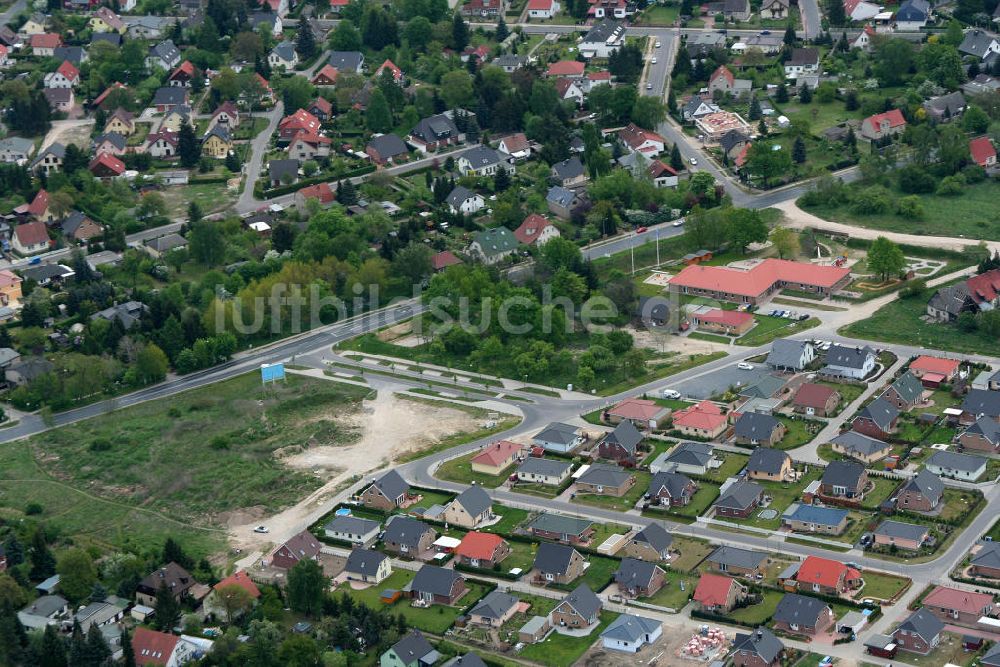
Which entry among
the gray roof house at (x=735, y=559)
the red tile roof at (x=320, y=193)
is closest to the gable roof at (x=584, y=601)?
the gray roof house at (x=735, y=559)

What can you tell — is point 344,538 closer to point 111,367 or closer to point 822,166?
point 111,367

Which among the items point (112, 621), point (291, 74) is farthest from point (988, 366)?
point (291, 74)

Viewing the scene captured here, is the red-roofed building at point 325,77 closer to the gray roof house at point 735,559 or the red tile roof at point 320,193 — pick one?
the red tile roof at point 320,193

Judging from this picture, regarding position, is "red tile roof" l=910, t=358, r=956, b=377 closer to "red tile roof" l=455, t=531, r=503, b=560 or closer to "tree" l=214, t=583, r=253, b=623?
"red tile roof" l=455, t=531, r=503, b=560

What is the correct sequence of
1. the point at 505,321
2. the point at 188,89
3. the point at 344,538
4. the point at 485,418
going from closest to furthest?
1. the point at 344,538
2. the point at 485,418
3. the point at 505,321
4. the point at 188,89

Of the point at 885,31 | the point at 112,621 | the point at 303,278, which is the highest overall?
the point at 885,31

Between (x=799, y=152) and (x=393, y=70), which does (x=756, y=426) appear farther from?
(x=393, y=70)
